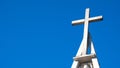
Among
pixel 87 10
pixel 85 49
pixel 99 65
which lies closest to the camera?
pixel 99 65

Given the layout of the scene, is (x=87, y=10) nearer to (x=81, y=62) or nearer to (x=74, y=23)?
(x=74, y=23)

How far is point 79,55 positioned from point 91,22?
6.67 ft

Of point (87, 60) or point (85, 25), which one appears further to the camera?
point (85, 25)

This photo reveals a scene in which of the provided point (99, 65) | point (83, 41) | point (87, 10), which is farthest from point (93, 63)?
point (87, 10)

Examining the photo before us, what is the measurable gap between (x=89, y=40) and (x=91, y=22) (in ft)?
3.71

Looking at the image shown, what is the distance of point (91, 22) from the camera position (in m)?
13.4

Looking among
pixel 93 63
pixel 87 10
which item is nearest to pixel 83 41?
pixel 93 63

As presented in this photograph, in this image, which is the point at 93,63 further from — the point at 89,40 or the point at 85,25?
the point at 85,25

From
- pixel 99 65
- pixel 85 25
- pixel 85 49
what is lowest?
pixel 99 65

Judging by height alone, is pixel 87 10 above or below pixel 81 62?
above

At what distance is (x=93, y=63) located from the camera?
1145cm

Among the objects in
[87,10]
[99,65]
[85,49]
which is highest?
[87,10]

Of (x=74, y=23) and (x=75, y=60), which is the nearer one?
(x=75, y=60)

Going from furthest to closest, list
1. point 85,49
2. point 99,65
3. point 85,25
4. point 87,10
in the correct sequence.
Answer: point 87,10 < point 85,25 < point 85,49 < point 99,65
